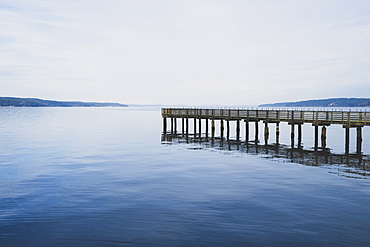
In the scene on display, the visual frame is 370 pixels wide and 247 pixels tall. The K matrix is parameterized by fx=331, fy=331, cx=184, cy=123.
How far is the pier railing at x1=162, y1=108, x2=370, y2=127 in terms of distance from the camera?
35.6m

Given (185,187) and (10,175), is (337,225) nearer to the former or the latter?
(185,187)

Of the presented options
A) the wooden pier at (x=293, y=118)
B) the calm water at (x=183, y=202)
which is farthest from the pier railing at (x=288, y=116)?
the calm water at (x=183, y=202)

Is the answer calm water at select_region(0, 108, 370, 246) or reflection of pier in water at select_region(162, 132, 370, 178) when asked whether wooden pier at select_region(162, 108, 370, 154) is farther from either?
calm water at select_region(0, 108, 370, 246)

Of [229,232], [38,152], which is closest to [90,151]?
[38,152]

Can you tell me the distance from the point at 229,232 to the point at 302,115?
31.2m

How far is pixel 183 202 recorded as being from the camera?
15.5 m

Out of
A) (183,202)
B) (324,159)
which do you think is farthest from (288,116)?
(183,202)

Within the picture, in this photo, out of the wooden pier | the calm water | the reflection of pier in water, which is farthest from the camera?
the wooden pier

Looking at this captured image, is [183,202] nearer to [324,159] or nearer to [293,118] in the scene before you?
[324,159]

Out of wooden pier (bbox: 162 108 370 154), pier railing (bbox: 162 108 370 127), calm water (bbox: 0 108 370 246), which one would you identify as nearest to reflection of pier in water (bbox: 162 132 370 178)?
calm water (bbox: 0 108 370 246)

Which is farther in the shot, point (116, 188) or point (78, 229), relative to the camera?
point (116, 188)

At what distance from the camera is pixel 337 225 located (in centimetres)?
1261

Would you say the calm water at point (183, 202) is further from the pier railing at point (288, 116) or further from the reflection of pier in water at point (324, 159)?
the pier railing at point (288, 116)

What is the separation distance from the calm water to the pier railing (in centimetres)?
998
